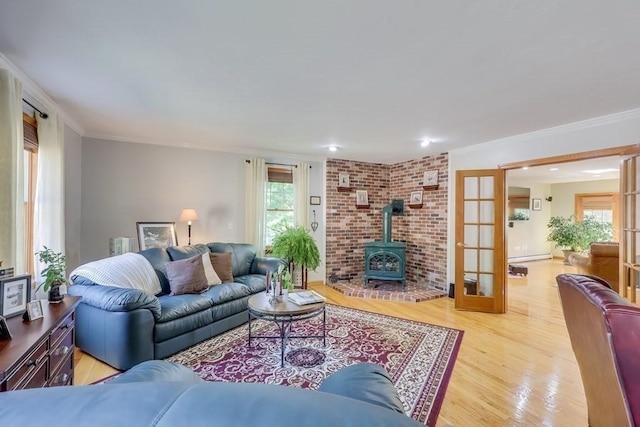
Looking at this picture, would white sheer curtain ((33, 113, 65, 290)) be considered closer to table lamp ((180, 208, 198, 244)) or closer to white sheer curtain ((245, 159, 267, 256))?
table lamp ((180, 208, 198, 244))

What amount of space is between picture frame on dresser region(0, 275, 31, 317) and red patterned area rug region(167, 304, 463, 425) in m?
1.28

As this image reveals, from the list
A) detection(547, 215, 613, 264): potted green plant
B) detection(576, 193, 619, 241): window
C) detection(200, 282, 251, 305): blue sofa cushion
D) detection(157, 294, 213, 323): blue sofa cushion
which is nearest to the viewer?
detection(157, 294, 213, 323): blue sofa cushion

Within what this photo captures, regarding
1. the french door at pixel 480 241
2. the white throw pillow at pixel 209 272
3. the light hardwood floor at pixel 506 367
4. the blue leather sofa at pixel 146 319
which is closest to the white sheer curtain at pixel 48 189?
the blue leather sofa at pixel 146 319

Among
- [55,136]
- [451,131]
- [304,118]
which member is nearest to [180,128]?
[55,136]

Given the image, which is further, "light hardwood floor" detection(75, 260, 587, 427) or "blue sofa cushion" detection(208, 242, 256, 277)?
"blue sofa cushion" detection(208, 242, 256, 277)

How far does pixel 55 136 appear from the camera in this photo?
2.88 meters

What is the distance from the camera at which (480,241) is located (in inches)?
169

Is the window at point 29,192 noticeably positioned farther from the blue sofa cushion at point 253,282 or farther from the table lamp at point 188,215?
the blue sofa cushion at point 253,282

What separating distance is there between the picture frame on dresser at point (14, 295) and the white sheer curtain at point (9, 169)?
0.53 meters

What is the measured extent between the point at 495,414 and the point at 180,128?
4126mm

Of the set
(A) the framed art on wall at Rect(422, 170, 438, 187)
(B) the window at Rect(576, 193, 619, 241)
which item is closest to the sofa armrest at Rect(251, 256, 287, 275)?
(A) the framed art on wall at Rect(422, 170, 438, 187)

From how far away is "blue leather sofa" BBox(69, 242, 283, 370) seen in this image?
2457mm

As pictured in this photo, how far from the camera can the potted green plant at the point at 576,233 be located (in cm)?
741

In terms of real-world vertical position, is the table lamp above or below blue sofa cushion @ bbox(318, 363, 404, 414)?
above
